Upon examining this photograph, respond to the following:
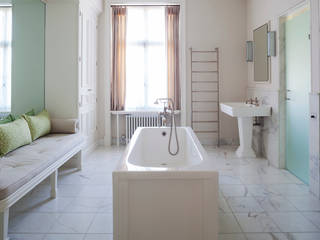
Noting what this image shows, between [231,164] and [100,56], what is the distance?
340 cm

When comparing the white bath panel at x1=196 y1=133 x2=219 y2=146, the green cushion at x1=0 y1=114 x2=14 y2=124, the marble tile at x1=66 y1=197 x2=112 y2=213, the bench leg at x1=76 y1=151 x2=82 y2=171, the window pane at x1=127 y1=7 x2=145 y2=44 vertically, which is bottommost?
the marble tile at x1=66 y1=197 x2=112 y2=213

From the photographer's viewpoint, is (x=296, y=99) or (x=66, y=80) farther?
(x=66, y=80)

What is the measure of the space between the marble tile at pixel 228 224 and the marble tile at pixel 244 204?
0.16 metres

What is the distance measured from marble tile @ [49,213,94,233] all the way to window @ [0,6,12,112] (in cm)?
183

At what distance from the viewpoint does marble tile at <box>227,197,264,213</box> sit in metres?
2.90

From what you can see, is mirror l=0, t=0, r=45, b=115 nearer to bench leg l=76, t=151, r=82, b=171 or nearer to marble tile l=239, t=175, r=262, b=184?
bench leg l=76, t=151, r=82, b=171

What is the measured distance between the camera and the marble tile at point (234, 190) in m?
3.34

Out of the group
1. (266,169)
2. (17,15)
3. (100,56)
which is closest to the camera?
(17,15)

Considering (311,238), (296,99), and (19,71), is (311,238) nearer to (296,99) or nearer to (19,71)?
(296,99)

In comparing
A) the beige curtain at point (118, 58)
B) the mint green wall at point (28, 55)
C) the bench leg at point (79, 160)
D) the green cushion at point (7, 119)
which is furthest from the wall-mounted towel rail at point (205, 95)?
the green cushion at point (7, 119)

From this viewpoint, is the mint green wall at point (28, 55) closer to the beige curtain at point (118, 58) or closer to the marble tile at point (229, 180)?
the beige curtain at point (118, 58)

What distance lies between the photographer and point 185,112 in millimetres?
6133

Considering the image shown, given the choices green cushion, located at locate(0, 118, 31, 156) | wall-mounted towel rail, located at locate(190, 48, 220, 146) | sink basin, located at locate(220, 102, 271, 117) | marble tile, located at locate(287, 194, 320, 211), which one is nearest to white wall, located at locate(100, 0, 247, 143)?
wall-mounted towel rail, located at locate(190, 48, 220, 146)

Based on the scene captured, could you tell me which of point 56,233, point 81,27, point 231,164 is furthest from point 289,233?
point 81,27
